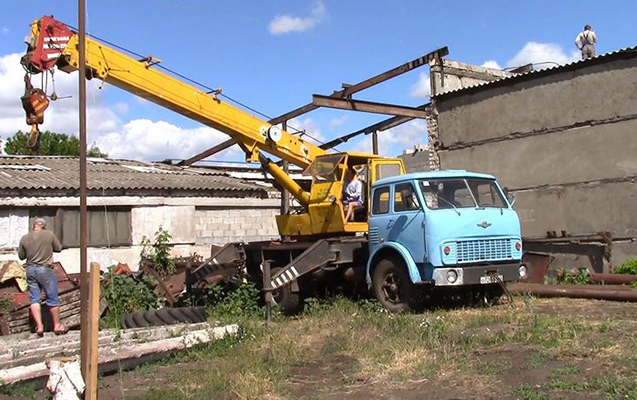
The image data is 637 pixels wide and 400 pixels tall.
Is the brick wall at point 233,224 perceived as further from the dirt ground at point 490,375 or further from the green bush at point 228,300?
the dirt ground at point 490,375

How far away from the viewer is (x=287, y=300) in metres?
11.4

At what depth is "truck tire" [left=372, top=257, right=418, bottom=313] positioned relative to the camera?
9.92 m

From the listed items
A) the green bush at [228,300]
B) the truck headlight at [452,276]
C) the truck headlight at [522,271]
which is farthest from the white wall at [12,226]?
the truck headlight at [522,271]

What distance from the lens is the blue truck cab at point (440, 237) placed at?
957 centimetres

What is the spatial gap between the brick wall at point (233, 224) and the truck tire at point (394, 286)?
25.1 feet

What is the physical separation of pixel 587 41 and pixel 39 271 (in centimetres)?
1468

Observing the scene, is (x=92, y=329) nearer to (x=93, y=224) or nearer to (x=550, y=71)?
(x=93, y=224)

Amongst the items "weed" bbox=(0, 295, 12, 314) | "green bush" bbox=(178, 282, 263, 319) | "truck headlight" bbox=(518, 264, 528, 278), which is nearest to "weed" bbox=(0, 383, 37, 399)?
"weed" bbox=(0, 295, 12, 314)

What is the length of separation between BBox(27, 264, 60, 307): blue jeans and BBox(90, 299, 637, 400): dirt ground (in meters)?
2.90

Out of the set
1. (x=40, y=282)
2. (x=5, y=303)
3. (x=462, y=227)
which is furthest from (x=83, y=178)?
(x=5, y=303)

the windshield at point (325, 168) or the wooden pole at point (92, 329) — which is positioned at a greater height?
the windshield at point (325, 168)

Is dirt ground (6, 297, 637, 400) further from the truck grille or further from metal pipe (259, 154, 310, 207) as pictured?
metal pipe (259, 154, 310, 207)

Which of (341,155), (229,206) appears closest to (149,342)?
(341,155)

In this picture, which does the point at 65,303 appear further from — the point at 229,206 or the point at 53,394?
the point at 229,206
